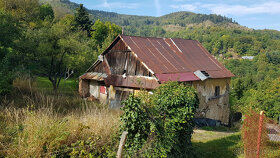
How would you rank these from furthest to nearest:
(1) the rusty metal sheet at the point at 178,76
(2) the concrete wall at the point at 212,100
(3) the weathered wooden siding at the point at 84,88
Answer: (3) the weathered wooden siding at the point at 84,88, (2) the concrete wall at the point at 212,100, (1) the rusty metal sheet at the point at 178,76

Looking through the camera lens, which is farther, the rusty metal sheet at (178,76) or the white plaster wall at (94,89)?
the white plaster wall at (94,89)

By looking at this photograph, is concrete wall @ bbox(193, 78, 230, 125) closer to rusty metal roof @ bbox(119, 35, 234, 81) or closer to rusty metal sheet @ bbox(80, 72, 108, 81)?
rusty metal roof @ bbox(119, 35, 234, 81)

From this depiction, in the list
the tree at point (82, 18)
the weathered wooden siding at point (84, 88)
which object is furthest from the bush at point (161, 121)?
the tree at point (82, 18)

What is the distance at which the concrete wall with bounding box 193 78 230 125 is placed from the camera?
1614 cm

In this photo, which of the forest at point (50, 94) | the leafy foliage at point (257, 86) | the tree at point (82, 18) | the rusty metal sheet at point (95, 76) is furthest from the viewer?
the tree at point (82, 18)

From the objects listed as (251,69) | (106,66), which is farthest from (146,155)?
(251,69)

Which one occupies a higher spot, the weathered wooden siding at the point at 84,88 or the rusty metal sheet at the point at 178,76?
the rusty metal sheet at the point at 178,76

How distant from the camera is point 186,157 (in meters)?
6.11

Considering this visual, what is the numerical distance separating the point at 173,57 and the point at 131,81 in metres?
3.56

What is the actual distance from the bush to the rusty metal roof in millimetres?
7198

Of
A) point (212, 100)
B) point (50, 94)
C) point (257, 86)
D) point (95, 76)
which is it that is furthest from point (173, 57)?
point (257, 86)

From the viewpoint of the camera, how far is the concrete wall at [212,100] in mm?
16141

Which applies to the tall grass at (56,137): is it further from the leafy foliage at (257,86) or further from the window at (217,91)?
the window at (217,91)

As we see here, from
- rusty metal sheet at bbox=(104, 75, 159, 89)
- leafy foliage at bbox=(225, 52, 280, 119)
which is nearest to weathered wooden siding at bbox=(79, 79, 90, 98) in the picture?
rusty metal sheet at bbox=(104, 75, 159, 89)
